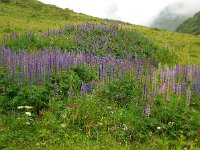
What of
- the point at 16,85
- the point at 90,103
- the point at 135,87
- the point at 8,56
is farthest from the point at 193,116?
the point at 8,56

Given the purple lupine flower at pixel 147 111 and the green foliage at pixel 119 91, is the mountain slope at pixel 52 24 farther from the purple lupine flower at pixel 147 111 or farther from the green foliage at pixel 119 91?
the purple lupine flower at pixel 147 111

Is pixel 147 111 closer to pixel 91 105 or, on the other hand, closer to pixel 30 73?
pixel 91 105

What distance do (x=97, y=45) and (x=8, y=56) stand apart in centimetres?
555

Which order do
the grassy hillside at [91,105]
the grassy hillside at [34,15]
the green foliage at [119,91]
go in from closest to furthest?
the grassy hillside at [91,105] → the green foliage at [119,91] → the grassy hillside at [34,15]

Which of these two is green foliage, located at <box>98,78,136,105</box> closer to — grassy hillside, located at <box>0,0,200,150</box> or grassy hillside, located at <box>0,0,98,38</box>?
grassy hillside, located at <box>0,0,200,150</box>

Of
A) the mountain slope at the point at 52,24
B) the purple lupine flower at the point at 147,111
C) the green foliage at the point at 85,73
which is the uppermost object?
the mountain slope at the point at 52,24

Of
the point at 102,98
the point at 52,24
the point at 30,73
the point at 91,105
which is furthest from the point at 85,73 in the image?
the point at 52,24

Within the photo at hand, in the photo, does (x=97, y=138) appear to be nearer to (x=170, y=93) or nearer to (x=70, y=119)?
(x=70, y=119)

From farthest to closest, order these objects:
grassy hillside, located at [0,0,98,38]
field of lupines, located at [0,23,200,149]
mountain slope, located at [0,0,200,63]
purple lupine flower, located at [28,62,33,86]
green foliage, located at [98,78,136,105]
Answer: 1. grassy hillside, located at [0,0,98,38]
2. mountain slope, located at [0,0,200,63]
3. green foliage, located at [98,78,136,105]
4. purple lupine flower, located at [28,62,33,86]
5. field of lupines, located at [0,23,200,149]

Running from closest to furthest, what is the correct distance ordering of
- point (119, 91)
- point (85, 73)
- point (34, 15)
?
point (119, 91) < point (85, 73) < point (34, 15)

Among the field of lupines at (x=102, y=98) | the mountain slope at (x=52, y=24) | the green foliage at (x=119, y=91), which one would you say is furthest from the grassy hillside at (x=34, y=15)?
the green foliage at (x=119, y=91)

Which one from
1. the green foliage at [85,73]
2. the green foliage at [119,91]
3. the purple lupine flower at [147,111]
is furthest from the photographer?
the green foliage at [85,73]

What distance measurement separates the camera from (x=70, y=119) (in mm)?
9117

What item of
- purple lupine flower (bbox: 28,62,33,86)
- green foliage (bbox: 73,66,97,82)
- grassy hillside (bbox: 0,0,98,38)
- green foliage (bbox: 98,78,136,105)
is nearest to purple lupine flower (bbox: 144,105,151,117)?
green foliage (bbox: 98,78,136,105)
